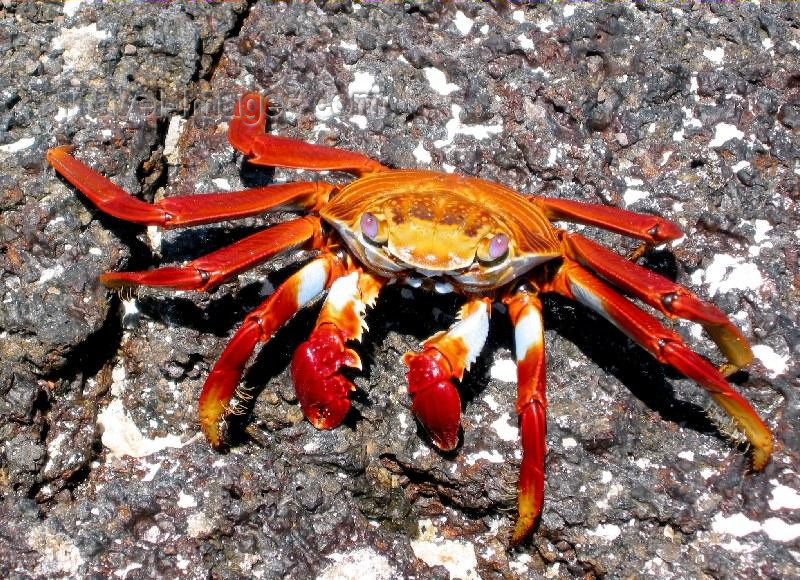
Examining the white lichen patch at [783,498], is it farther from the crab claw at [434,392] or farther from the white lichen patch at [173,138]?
the white lichen patch at [173,138]

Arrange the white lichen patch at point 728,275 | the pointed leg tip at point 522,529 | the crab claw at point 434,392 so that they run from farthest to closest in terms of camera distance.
→ the white lichen patch at point 728,275 → the pointed leg tip at point 522,529 → the crab claw at point 434,392

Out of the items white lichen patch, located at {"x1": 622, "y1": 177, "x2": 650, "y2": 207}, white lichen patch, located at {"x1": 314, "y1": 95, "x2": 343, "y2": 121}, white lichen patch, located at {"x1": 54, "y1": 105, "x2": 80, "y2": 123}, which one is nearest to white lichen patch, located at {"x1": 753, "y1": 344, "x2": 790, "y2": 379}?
white lichen patch, located at {"x1": 622, "y1": 177, "x2": 650, "y2": 207}

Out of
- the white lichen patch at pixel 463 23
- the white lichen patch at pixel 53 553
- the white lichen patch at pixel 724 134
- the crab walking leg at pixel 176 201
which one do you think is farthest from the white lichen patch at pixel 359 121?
the white lichen patch at pixel 53 553

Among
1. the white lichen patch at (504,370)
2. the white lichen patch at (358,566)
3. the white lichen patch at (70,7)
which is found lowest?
the white lichen patch at (358,566)

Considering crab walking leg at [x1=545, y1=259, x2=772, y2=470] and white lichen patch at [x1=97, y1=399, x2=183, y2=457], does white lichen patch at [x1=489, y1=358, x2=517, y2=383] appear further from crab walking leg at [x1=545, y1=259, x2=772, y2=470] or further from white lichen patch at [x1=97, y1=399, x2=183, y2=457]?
white lichen patch at [x1=97, y1=399, x2=183, y2=457]

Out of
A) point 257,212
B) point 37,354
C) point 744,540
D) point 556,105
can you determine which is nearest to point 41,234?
point 37,354

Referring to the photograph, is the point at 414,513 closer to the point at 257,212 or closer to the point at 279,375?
the point at 279,375
